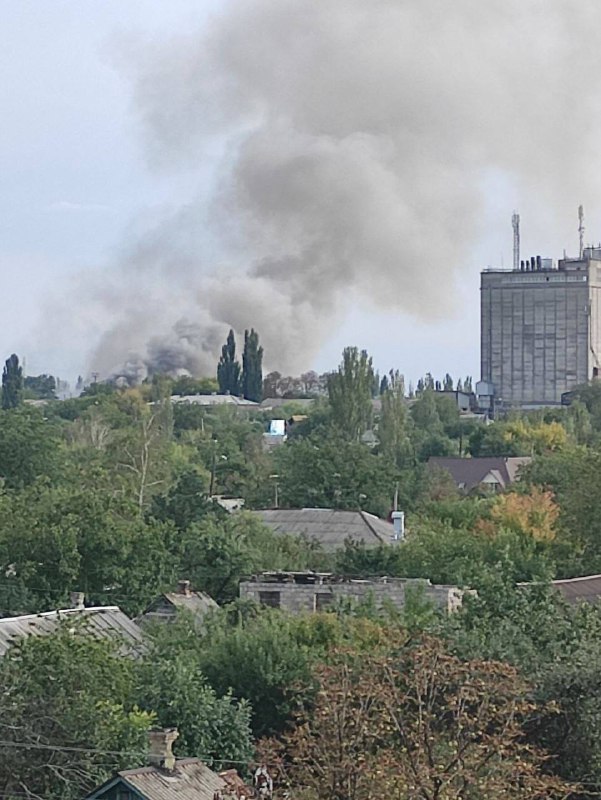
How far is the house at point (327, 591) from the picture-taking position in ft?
112

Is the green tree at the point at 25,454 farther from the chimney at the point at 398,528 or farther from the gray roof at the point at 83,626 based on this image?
the gray roof at the point at 83,626

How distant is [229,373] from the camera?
451 feet

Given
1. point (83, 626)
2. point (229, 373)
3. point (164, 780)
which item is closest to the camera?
point (164, 780)

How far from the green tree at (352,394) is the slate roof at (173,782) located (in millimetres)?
71085

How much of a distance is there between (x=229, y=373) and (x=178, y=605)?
102745mm

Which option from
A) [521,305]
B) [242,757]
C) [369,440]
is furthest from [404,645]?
[521,305]

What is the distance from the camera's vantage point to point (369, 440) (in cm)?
10500

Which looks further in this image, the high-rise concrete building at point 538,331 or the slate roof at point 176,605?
the high-rise concrete building at point 538,331

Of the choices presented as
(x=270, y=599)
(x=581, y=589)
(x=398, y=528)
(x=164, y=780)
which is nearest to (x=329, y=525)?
(x=398, y=528)

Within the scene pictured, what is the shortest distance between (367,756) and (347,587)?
17643 millimetres

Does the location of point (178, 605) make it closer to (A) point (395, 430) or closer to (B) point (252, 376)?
(A) point (395, 430)

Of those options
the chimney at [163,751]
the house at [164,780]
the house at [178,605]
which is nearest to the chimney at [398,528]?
the house at [178,605]

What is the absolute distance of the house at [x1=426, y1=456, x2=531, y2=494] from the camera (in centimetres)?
7700

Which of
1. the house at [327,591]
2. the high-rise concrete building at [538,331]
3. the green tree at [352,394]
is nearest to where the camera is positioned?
the house at [327,591]
